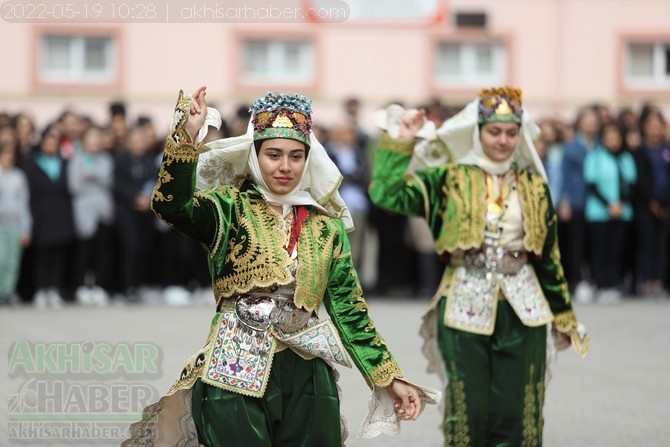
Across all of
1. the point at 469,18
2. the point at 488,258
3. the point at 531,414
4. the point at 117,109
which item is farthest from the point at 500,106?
the point at 469,18

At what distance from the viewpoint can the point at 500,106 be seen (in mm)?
7633

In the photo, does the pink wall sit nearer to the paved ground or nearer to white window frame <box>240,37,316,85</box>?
white window frame <box>240,37,316,85</box>

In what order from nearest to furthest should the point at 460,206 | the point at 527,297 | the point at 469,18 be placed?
the point at 527,297
the point at 460,206
the point at 469,18

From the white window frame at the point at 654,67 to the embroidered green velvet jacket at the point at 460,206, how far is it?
1682cm

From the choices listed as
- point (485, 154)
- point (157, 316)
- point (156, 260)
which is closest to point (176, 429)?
point (485, 154)

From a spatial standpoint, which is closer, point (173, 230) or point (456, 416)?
point (456, 416)

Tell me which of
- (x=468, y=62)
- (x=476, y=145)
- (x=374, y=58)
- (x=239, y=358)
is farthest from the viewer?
(x=468, y=62)

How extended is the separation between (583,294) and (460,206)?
28.4 feet

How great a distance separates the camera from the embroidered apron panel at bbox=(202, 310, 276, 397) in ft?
18.6

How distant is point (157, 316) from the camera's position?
1432 cm

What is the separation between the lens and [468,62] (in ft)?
79.3

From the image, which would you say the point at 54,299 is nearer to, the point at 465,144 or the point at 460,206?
the point at 465,144

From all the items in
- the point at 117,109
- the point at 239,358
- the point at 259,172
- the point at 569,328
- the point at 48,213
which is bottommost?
the point at 569,328

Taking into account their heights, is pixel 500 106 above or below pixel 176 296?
above
